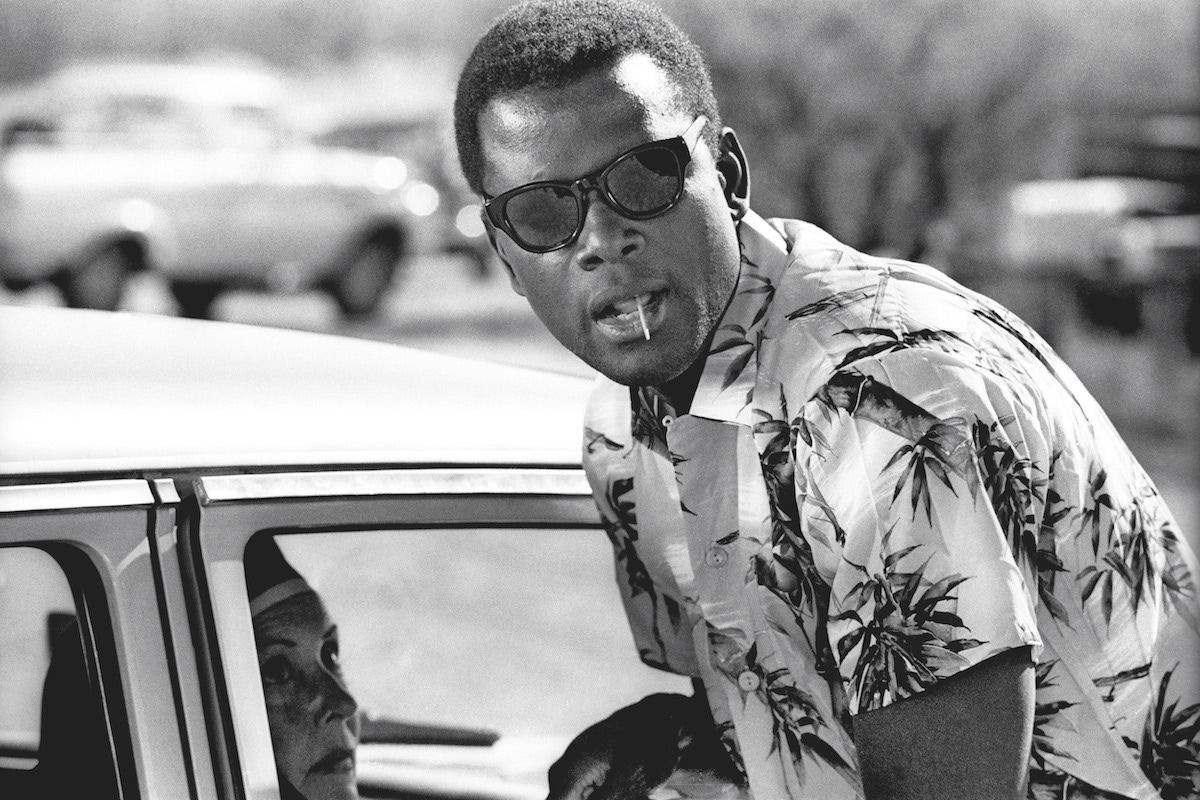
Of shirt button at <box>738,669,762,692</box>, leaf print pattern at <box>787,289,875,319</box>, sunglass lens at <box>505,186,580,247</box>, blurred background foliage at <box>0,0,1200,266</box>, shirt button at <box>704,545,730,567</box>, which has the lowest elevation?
shirt button at <box>738,669,762,692</box>

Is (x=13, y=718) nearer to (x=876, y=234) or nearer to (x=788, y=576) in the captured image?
(x=788, y=576)

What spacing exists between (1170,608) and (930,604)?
17.1 inches

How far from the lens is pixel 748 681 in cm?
186

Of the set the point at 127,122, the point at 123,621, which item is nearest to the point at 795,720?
the point at 123,621

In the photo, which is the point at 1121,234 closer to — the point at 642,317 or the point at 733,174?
the point at 733,174

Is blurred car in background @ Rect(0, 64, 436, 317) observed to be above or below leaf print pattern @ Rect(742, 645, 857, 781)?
above

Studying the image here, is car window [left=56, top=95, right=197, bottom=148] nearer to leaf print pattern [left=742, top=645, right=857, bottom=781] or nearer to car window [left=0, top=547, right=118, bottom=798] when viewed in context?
car window [left=0, top=547, right=118, bottom=798]

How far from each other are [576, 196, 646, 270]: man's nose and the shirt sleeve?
0.37 metres

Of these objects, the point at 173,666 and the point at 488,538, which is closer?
the point at 173,666

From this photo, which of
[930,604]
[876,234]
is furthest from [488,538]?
[876,234]

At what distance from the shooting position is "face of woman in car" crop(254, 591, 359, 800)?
1.72 meters

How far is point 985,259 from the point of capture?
7844 mm

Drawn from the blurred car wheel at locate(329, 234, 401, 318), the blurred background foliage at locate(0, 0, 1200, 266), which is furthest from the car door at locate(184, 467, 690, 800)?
the blurred car wheel at locate(329, 234, 401, 318)

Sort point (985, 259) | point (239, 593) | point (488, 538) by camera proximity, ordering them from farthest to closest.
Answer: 1. point (985, 259)
2. point (488, 538)
3. point (239, 593)
